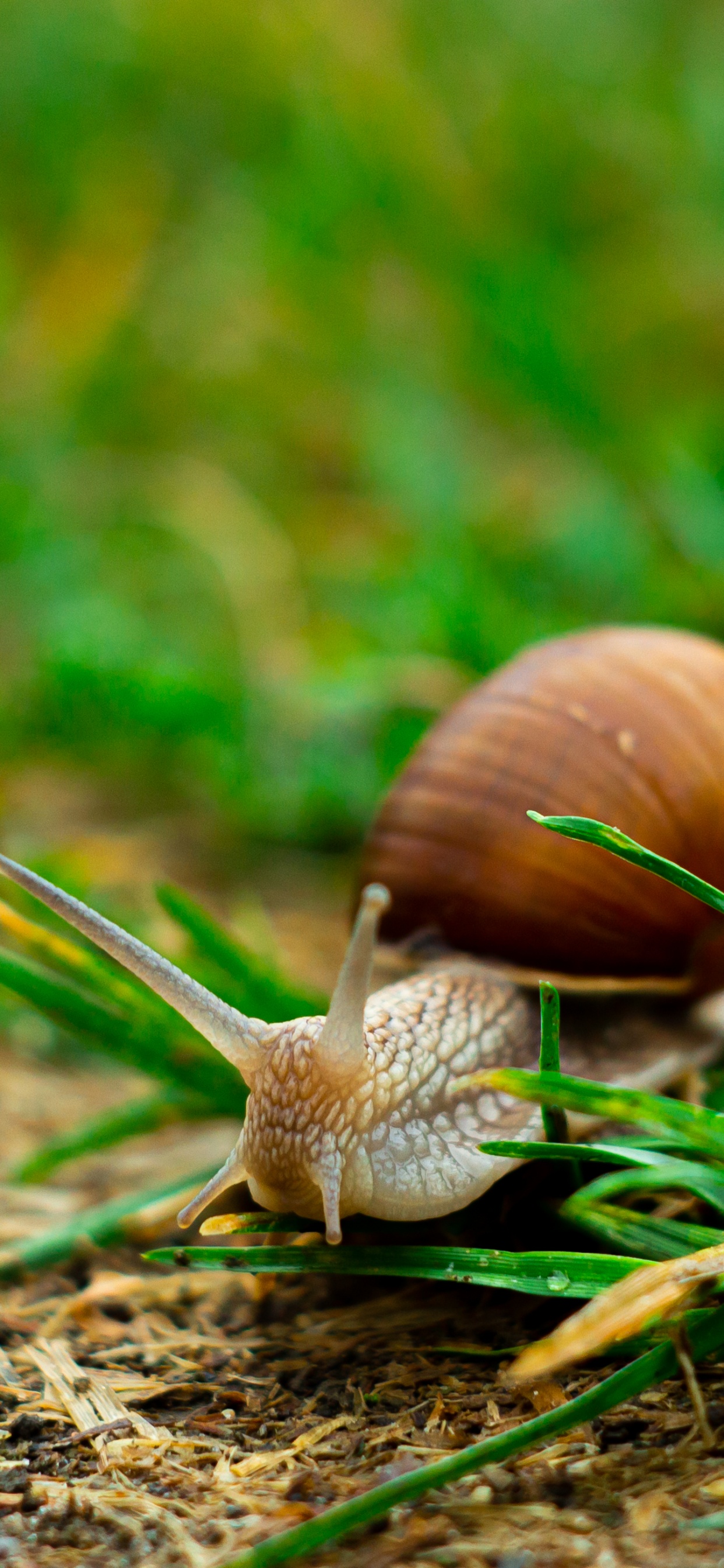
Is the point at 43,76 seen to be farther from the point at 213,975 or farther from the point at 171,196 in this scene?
the point at 213,975

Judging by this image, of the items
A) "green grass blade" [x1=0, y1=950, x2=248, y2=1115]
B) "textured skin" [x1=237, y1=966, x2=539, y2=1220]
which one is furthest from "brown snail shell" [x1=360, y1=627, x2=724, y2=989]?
"green grass blade" [x1=0, y1=950, x2=248, y2=1115]

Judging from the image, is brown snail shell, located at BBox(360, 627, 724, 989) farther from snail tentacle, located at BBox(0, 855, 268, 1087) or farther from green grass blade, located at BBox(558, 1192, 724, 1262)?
green grass blade, located at BBox(558, 1192, 724, 1262)

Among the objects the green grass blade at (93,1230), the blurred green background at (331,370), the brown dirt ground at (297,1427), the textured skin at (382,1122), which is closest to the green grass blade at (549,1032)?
the textured skin at (382,1122)

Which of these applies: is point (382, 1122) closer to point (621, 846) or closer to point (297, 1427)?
point (297, 1427)

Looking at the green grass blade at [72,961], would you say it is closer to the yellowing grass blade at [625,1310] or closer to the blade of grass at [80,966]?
the blade of grass at [80,966]

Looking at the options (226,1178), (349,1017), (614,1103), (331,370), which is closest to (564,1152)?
(614,1103)

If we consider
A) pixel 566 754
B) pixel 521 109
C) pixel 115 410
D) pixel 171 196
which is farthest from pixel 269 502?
pixel 566 754
